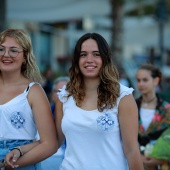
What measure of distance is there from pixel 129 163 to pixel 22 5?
807 cm

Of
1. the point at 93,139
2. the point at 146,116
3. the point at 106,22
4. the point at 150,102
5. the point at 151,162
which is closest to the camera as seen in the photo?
the point at 93,139

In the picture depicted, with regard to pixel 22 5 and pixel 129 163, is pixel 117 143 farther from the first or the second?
pixel 22 5

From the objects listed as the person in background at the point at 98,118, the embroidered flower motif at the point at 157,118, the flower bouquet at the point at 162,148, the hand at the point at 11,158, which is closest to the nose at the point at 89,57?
the person in background at the point at 98,118

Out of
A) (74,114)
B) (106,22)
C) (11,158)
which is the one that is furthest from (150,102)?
(106,22)

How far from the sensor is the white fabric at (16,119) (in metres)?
3.90

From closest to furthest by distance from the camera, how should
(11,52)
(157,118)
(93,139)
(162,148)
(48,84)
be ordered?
(93,139), (11,52), (162,148), (157,118), (48,84)

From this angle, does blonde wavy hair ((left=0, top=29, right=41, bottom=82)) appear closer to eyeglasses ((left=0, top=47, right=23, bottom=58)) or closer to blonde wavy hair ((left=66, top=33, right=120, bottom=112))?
eyeglasses ((left=0, top=47, right=23, bottom=58))

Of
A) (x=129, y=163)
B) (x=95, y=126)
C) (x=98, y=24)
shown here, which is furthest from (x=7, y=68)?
(x=98, y=24)

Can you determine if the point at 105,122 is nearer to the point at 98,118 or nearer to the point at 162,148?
the point at 98,118

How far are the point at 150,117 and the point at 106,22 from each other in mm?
13111

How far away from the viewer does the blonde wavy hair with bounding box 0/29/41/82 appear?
4066 millimetres

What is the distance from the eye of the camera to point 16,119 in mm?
3910

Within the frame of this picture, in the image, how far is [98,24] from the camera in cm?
1825

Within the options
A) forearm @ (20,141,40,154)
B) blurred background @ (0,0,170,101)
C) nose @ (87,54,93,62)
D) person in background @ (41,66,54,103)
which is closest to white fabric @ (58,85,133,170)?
forearm @ (20,141,40,154)
